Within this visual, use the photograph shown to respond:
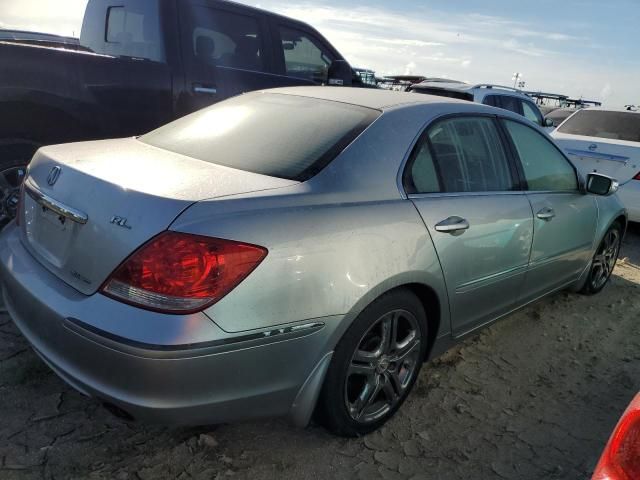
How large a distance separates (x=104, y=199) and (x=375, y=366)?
134cm

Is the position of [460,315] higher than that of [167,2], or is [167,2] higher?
[167,2]

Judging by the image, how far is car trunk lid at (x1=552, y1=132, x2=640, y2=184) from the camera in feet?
20.6

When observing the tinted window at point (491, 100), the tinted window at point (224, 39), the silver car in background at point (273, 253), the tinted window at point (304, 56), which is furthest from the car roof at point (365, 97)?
the tinted window at point (491, 100)

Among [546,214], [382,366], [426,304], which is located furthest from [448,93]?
[382,366]

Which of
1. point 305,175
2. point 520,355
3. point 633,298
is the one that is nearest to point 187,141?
point 305,175

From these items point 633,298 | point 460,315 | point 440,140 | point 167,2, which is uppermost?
point 167,2

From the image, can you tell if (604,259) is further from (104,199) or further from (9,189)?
(9,189)

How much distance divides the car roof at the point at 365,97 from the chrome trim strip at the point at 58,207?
139cm

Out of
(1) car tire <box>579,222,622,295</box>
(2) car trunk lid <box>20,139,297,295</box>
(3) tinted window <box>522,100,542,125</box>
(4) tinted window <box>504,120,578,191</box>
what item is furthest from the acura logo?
(3) tinted window <box>522,100,542,125</box>

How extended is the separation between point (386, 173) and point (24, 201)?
1.64 metres

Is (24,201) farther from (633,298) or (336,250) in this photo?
(633,298)

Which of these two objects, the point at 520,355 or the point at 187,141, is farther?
the point at 520,355

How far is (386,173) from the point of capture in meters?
2.42

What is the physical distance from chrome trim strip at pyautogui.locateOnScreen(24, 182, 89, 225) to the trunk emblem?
156 millimetres
